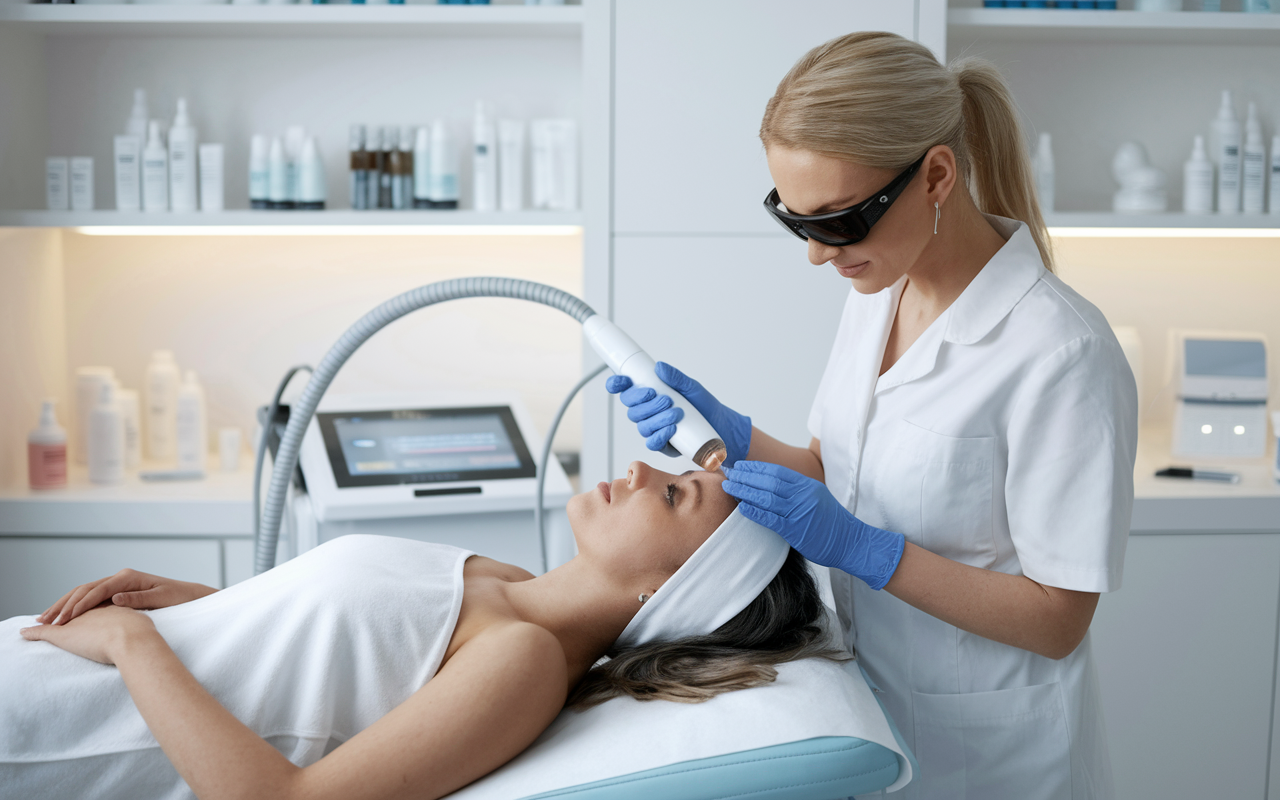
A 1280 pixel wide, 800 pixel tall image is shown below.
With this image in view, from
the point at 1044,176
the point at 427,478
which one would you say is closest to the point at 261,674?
the point at 427,478

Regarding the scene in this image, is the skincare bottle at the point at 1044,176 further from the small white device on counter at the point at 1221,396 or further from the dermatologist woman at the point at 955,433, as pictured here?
the dermatologist woman at the point at 955,433

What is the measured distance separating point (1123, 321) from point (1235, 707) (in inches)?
40.4

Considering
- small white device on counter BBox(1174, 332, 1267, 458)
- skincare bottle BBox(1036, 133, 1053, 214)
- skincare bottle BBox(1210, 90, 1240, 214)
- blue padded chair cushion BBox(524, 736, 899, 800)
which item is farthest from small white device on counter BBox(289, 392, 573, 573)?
skincare bottle BBox(1210, 90, 1240, 214)

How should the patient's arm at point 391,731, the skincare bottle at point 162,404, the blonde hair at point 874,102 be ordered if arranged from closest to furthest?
the patient's arm at point 391,731 → the blonde hair at point 874,102 → the skincare bottle at point 162,404

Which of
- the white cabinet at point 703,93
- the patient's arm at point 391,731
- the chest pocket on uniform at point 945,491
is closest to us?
the patient's arm at point 391,731

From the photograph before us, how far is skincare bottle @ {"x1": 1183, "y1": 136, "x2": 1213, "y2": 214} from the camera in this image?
7.38 feet

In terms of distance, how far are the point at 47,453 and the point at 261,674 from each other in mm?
1447

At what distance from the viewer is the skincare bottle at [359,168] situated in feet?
7.28

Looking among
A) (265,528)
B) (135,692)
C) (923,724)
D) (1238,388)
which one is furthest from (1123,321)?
(135,692)

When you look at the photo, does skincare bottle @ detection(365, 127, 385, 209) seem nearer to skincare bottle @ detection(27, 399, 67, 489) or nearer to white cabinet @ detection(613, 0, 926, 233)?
white cabinet @ detection(613, 0, 926, 233)

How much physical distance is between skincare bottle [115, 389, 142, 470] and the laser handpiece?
1.60 metres

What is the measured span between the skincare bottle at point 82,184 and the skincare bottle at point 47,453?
48 centimetres

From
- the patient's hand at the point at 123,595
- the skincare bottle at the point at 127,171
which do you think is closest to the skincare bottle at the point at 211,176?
the skincare bottle at the point at 127,171

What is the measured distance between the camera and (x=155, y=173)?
218 cm
